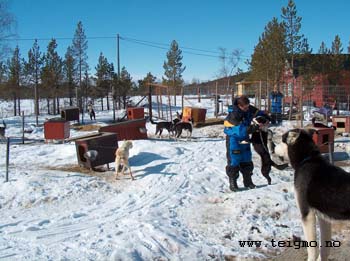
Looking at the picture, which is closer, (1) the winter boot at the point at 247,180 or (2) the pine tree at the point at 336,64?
(1) the winter boot at the point at 247,180

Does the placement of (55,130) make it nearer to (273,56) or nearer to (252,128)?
(252,128)

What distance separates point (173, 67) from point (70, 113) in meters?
→ 26.1

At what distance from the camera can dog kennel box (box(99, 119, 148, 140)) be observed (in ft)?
44.3

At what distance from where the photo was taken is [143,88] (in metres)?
51.0

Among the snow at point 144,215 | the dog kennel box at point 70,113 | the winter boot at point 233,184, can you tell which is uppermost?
the dog kennel box at point 70,113

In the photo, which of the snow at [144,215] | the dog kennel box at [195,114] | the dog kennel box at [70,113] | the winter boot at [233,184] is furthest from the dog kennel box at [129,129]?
the dog kennel box at [70,113]

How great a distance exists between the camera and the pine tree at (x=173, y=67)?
1898 inches

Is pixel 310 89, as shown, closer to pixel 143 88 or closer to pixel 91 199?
pixel 91 199

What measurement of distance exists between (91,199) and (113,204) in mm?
634

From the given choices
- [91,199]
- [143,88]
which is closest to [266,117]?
[91,199]

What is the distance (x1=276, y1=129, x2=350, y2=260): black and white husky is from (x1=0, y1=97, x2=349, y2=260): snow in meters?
0.80

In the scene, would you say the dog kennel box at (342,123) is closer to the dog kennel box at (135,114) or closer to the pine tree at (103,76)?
the dog kennel box at (135,114)

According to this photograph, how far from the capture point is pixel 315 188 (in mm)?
3359

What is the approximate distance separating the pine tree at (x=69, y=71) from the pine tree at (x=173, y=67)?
1262cm
